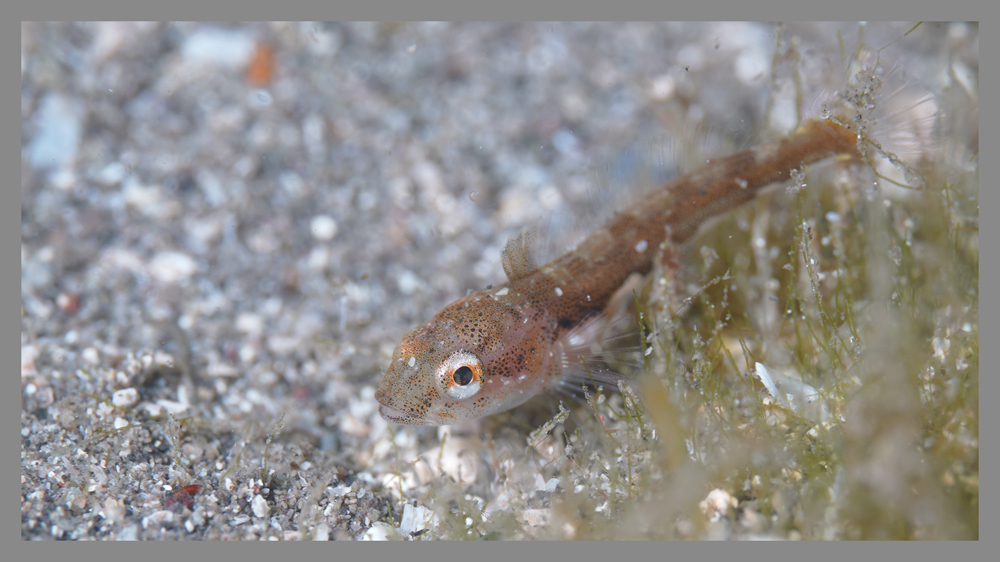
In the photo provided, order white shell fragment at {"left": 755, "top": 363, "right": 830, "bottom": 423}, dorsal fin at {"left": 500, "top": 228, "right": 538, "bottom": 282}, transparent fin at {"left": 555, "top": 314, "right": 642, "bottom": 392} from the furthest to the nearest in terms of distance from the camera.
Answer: dorsal fin at {"left": 500, "top": 228, "right": 538, "bottom": 282} < transparent fin at {"left": 555, "top": 314, "right": 642, "bottom": 392} < white shell fragment at {"left": 755, "top": 363, "right": 830, "bottom": 423}

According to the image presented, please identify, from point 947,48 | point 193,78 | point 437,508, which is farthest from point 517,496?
point 947,48

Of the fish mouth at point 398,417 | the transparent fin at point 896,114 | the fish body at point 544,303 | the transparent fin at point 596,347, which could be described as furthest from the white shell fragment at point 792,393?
the fish mouth at point 398,417

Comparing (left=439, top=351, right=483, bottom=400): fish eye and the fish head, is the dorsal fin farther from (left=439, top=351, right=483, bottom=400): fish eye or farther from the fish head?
(left=439, top=351, right=483, bottom=400): fish eye

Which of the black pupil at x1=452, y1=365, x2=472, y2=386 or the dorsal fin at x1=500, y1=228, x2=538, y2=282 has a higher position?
the dorsal fin at x1=500, y1=228, x2=538, y2=282

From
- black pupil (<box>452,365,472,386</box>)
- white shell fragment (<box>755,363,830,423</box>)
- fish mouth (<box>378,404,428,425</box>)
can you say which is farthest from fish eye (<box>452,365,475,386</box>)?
white shell fragment (<box>755,363,830,423</box>)

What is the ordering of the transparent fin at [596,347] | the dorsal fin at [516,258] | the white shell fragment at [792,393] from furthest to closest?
the dorsal fin at [516,258] < the transparent fin at [596,347] < the white shell fragment at [792,393]

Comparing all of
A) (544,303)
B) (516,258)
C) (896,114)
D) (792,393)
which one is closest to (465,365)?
(544,303)

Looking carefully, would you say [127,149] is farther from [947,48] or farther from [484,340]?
[947,48]

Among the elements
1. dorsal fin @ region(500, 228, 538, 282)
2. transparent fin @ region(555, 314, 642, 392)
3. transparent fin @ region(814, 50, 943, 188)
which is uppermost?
transparent fin @ region(814, 50, 943, 188)

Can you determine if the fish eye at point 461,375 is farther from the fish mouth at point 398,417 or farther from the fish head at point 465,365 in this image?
the fish mouth at point 398,417
